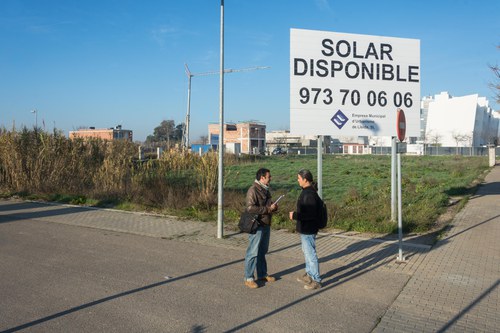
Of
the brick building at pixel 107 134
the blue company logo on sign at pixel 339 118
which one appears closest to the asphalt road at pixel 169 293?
the blue company logo on sign at pixel 339 118

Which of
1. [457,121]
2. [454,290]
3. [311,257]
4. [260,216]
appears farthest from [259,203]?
[457,121]

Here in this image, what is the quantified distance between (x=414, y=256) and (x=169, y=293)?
172 inches

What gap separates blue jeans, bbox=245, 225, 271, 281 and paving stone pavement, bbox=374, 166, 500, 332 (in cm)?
183

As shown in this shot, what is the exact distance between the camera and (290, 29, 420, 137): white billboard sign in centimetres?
1007

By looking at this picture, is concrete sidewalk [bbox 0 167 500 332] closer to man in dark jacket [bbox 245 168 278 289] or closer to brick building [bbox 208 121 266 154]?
man in dark jacket [bbox 245 168 278 289]

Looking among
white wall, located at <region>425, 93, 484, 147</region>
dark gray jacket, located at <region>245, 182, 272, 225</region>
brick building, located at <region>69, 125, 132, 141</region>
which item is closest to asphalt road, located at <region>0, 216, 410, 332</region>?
dark gray jacket, located at <region>245, 182, 272, 225</region>

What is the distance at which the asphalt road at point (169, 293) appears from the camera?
4832 mm

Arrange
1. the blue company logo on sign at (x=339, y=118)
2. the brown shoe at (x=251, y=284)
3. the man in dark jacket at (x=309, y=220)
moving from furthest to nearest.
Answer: the blue company logo on sign at (x=339, y=118) → the brown shoe at (x=251, y=284) → the man in dark jacket at (x=309, y=220)

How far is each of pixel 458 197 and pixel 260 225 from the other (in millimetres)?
12261

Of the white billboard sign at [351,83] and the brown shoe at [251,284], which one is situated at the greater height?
the white billboard sign at [351,83]

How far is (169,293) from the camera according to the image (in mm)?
5805

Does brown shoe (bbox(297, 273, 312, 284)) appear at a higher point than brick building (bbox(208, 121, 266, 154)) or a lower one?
lower

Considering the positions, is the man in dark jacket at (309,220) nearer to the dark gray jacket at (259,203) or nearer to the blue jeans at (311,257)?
the blue jeans at (311,257)

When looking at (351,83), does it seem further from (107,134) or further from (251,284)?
(107,134)
